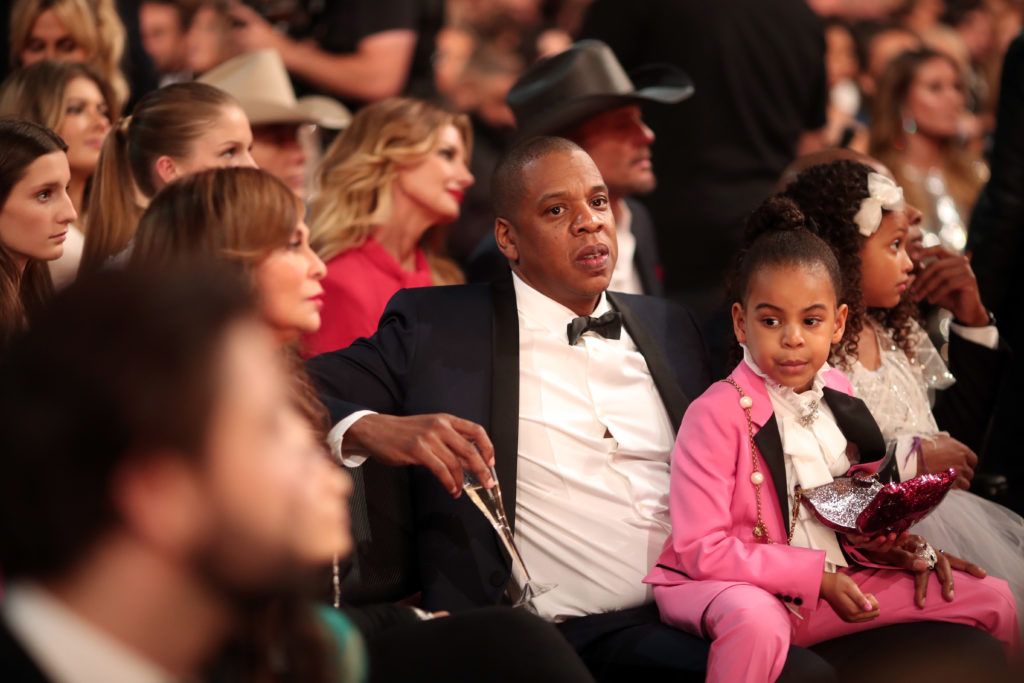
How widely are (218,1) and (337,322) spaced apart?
2.32 m

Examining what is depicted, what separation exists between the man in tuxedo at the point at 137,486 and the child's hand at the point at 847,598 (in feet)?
5.00

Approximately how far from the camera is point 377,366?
311 cm

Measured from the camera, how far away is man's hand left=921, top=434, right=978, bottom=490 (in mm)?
3118

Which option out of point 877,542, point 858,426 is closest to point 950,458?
point 858,426

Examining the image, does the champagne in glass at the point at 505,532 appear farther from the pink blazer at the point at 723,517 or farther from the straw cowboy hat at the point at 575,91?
the straw cowboy hat at the point at 575,91

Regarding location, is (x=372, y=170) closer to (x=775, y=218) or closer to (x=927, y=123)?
(x=775, y=218)

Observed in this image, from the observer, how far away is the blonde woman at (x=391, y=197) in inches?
170

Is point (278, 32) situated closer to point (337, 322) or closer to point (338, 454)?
point (337, 322)

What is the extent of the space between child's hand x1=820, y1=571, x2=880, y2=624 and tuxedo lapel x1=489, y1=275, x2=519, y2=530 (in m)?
0.73

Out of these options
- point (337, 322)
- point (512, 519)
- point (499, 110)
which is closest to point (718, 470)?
point (512, 519)

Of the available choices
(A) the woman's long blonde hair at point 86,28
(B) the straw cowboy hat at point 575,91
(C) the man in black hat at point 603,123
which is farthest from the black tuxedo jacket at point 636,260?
(A) the woman's long blonde hair at point 86,28

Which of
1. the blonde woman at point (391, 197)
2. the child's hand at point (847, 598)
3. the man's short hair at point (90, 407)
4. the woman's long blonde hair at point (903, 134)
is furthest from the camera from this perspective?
the woman's long blonde hair at point (903, 134)

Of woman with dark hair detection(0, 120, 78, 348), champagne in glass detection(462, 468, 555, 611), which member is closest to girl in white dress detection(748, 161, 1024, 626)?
champagne in glass detection(462, 468, 555, 611)

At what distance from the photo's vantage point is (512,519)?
301 cm
